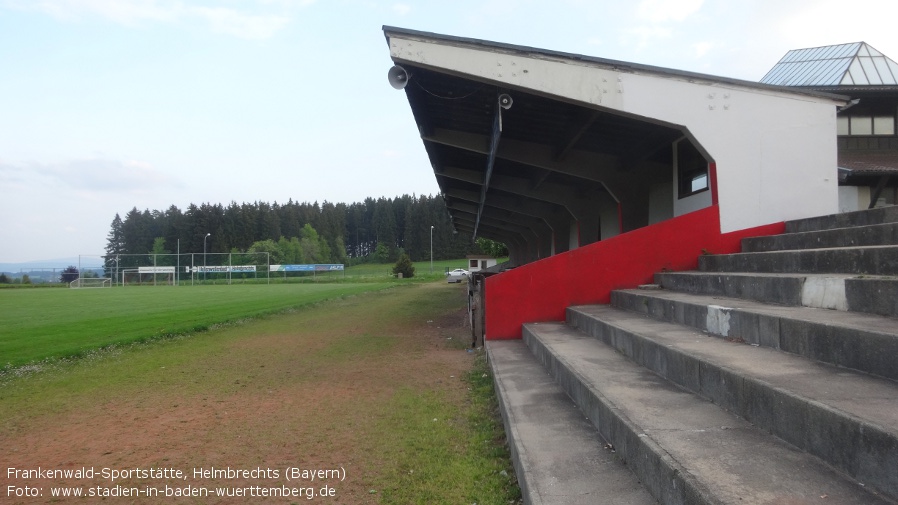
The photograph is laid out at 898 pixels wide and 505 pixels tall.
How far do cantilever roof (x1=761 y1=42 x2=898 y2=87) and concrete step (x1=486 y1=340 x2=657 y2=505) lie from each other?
13578mm

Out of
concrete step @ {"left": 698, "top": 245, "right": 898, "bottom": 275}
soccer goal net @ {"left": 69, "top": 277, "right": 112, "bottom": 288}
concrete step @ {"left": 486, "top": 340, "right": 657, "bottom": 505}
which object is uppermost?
concrete step @ {"left": 698, "top": 245, "right": 898, "bottom": 275}

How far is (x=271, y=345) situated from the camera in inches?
467

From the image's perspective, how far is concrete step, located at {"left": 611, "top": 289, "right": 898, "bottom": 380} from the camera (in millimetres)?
3072

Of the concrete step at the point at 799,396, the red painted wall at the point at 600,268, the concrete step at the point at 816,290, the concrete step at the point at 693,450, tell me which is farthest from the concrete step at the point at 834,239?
the concrete step at the point at 693,450

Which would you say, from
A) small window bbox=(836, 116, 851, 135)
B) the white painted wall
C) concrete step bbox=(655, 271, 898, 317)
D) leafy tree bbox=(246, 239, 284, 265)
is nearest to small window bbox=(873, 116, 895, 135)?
small window bbox=(836, 116, 851, 135)

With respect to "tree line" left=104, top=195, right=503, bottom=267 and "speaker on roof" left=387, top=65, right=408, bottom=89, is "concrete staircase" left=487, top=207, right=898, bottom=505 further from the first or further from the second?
"tree line" left=104, top=195, right=503, bottom=267

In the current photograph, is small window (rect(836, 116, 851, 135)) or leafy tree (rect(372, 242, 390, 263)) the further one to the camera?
leafy tree (rect(372, 242, 390, 263))

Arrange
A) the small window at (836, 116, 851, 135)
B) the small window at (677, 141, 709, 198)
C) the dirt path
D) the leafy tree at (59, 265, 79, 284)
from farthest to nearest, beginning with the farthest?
the leafy tree at (59, 265, 79, 284)
the small window at (836, 116, 851, 135)
the small window at (677, 141, 709, 198)
the dirt path

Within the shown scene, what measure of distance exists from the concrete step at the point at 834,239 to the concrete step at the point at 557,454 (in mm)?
3167

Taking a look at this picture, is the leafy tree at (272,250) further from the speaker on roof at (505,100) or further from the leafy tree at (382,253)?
the speaker on roof at (505,100)

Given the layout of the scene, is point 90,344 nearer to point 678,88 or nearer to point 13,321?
point 13,321

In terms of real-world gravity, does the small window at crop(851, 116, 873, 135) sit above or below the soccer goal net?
above

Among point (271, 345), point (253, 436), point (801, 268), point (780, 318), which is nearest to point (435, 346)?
point (271, 345)

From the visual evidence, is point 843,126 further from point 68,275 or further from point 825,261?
point 68,275
